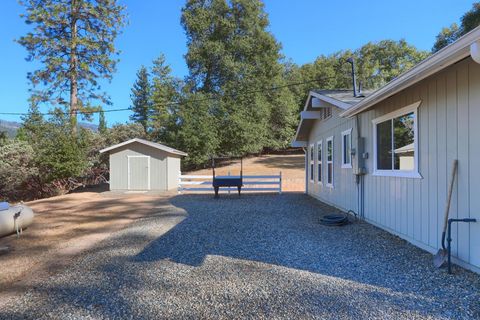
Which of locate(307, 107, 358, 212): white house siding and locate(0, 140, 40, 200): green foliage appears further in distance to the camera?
locate(0, 140, 40, 200): green foliage

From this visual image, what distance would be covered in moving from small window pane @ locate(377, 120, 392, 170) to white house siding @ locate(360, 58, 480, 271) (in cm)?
29

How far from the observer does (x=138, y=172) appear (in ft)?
57.4

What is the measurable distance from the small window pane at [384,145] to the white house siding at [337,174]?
139cm

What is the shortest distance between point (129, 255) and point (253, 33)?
27450 mm

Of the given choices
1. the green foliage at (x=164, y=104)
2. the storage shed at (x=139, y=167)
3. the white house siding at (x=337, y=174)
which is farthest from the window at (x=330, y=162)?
the green foliage at (x=164, y=104)

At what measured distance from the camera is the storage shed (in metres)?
17.4

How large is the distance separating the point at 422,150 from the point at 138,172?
48.8 feet

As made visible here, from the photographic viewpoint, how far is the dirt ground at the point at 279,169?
19419 millimetres

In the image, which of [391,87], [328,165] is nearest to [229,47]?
[328,165]

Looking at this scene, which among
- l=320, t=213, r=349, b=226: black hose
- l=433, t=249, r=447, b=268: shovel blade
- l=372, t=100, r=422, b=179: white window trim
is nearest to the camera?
l=433, t=249, r=447, b=268: shovel blade

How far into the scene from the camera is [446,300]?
123 inches

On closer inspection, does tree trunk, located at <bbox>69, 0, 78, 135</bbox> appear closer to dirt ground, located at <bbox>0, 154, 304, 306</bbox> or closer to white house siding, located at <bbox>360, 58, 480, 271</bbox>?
dirt ground, located at <bbox>0, 154, 304, 306</bbox>

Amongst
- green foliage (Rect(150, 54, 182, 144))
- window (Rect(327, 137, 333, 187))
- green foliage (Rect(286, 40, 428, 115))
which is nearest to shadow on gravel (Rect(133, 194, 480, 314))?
window (Rect(327, 137, 333, 187))

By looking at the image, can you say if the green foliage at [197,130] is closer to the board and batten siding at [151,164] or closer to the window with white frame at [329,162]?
the board and batten siding at [151,164]
